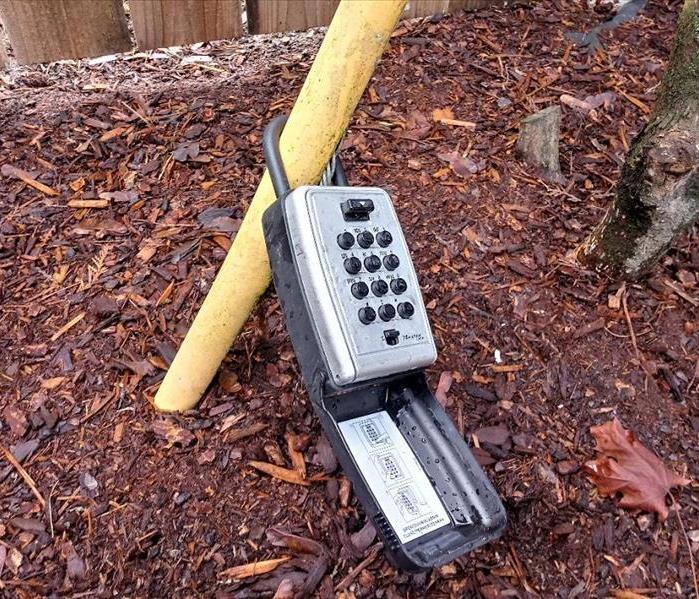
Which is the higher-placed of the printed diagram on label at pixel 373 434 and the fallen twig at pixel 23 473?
the printed diagram on label at pixel 373 434

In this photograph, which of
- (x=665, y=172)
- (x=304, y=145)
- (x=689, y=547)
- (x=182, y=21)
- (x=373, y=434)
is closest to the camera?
(x=304, y=145)

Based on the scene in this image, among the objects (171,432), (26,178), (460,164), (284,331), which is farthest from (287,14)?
(171,432)

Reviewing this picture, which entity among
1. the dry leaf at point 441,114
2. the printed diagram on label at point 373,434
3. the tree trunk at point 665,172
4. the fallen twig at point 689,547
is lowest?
the fallen twig at point 689,547

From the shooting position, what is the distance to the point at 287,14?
6.83ft

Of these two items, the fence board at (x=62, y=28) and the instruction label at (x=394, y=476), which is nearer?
the instruction label at (x=394, y=476)

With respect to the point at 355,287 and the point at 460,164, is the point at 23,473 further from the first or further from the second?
the point at 460,164

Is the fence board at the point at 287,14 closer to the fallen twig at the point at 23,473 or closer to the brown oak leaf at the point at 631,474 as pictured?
the fallen twig at the point at 23,473

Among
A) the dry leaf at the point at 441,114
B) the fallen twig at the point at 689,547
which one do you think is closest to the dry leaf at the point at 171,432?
the fallen twig at the point at 689,547

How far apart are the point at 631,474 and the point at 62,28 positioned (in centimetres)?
184

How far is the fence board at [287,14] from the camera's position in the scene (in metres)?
2.05

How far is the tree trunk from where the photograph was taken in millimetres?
1341

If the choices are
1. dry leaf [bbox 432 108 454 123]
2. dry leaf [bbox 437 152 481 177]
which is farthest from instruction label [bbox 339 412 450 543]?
dry leaf [bbox 432 108 454 123]

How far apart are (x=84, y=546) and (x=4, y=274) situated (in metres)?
0.69

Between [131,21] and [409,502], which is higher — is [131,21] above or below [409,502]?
above
